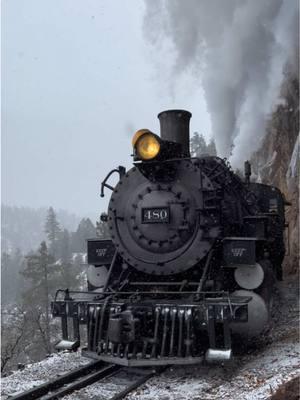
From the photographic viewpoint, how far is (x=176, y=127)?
21.4 feet

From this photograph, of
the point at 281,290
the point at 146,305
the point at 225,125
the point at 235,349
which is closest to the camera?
the point at 146,305

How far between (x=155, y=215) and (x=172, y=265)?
2.16 feet

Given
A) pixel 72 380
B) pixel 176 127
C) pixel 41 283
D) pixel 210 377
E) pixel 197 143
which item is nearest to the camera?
pixel 210 377

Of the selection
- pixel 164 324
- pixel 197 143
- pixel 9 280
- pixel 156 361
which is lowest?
pixel 9 280

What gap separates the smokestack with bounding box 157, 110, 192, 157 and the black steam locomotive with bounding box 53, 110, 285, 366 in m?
0.01

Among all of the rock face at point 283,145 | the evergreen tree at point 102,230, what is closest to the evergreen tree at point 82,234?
the evergreen tree at point 102,230

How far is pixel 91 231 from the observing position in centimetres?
6066

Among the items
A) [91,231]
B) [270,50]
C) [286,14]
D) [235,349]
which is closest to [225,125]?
[270,50]

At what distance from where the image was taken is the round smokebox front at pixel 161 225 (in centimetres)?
577

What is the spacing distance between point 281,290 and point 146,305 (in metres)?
5.91

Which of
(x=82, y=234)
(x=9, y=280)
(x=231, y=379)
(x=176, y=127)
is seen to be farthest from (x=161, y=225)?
(x=82, y=234)

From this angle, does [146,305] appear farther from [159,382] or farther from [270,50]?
[270,50]

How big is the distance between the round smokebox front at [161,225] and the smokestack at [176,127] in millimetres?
682

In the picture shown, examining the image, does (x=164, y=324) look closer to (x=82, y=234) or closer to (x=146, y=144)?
(x=146, y=144)
